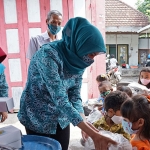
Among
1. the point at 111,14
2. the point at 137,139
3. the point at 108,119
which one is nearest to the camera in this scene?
the point at 137,139

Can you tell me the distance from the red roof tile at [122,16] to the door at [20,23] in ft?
25.3

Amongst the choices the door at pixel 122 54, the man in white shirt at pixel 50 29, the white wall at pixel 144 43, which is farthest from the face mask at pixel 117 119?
the white wall at pixel 144 43

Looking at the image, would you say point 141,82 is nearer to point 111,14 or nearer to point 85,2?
point 85,2

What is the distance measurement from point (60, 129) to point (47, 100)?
11.6 inches

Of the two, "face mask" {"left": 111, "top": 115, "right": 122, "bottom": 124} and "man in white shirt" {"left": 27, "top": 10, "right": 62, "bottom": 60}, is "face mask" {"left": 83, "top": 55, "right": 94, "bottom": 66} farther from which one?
"man in white shirt" {"left": 27, "top": 10, "right": 62, "bottom": 60}

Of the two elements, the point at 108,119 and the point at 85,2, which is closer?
the point at 108,119

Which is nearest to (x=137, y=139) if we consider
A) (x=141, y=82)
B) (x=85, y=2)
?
(x=141, y=82)

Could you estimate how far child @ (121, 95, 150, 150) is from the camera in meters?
1.53

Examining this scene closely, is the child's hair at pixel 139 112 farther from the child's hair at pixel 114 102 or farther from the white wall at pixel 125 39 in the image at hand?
the white wall at pixel 125 39

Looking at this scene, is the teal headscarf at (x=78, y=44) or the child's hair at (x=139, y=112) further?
the child's hair at (x=139, y=112)

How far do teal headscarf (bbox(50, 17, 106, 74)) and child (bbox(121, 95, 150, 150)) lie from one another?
550 millimetres

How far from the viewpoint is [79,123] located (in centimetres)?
113

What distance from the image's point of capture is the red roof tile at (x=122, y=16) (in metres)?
11.7

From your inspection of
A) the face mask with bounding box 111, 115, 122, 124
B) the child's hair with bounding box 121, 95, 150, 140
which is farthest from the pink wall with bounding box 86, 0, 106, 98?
the child's hair with bounding box 121, 95, 150, 140
